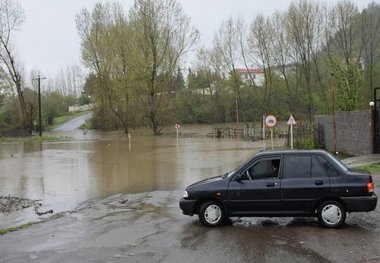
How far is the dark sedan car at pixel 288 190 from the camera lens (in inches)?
357

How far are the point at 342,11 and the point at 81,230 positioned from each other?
58.4 meters

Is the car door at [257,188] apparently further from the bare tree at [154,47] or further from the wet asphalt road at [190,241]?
the bare tree at [154,47]

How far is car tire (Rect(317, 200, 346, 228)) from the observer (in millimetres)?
9055

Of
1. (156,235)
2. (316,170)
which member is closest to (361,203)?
(316,170)

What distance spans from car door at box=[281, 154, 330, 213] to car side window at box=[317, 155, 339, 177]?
7 centimetres

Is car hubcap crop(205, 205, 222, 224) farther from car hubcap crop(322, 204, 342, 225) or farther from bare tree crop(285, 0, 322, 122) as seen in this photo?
bare tree crop(285, 0, 322, 122)

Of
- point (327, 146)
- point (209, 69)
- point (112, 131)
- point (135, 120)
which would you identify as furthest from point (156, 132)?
point (327, 146)

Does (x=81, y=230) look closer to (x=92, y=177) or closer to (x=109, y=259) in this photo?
(x=109, y=259)

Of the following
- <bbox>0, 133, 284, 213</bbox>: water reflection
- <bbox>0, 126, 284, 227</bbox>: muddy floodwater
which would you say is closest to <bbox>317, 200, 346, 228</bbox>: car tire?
<bbox>0, 126, 284, 227</bbox>: muddy floodwater

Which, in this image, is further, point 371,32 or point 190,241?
point 371,32

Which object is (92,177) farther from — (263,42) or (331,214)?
(263,42)

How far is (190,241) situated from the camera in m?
→ 8.80

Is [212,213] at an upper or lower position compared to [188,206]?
lower

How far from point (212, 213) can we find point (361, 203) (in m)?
2.86
